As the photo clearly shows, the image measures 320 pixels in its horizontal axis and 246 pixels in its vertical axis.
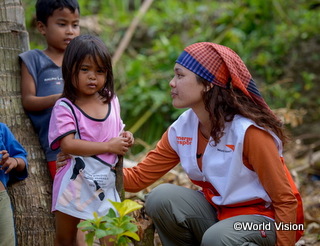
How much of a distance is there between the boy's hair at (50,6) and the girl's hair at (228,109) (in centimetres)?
96

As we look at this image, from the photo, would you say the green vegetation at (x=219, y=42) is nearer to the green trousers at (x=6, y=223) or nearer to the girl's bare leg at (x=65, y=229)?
the girl's bare leg at (x=65, y=229)

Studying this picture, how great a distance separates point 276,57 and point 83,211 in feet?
18.2

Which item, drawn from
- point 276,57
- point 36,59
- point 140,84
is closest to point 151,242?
point 36,59

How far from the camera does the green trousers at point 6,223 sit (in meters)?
2.80

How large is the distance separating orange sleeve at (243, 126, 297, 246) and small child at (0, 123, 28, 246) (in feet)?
4.43

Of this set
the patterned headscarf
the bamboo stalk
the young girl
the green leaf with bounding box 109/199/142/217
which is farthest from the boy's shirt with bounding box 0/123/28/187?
the bamboo stalk

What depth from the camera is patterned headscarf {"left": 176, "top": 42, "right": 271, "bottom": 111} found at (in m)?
3.00

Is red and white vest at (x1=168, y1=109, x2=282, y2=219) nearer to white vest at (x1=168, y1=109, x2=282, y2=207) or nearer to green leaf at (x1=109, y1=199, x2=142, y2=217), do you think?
white vest at (x1=168, y1=109, x2=282, y2=207)

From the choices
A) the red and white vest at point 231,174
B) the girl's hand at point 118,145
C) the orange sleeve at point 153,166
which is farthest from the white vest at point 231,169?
the girl's hand at point 118,145

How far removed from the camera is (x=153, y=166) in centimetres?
342

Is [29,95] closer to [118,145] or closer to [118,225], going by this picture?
[118,145]

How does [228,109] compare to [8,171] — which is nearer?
[8,171]

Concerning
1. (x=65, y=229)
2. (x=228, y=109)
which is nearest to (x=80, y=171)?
(x=65, y=229)

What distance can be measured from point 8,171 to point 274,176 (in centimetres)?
153
